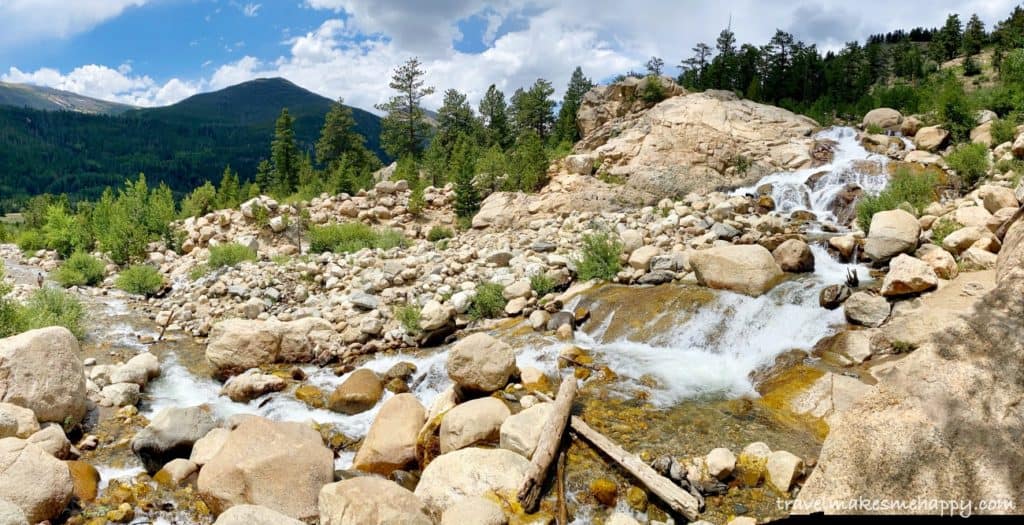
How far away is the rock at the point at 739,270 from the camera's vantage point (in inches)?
429

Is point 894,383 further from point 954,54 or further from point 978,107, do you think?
point 954,54

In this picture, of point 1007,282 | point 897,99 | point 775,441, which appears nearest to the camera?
point 1007,282

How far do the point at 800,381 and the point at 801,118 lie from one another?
22323mm

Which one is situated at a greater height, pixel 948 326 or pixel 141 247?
pixel 948 326

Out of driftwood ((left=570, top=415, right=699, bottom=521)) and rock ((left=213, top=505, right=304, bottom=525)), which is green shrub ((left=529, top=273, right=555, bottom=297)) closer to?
driftwood ((left=570, top=415, right=699, bottom=521))

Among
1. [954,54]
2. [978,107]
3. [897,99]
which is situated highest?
[954,54]

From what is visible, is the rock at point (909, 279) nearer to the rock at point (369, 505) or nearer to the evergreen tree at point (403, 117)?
the rock at point (369, 505)

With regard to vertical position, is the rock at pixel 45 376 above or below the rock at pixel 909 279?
below

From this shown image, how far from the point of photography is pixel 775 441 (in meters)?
6.68

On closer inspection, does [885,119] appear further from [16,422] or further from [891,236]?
[16,422]

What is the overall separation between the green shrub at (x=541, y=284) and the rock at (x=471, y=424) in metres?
5.90

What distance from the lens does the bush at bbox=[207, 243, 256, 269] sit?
1922 cm

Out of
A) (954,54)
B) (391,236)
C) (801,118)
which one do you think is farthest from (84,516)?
(954,54)

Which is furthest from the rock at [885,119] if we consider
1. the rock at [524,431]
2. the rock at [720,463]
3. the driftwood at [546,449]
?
the rock at [524,431]
